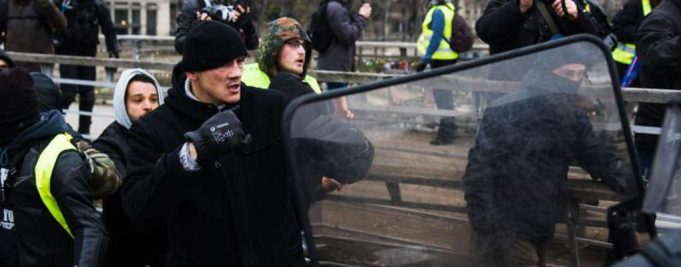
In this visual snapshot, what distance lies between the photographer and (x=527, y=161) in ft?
7.99

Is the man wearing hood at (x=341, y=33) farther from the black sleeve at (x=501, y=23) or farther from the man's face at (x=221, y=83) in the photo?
the man's face at (x=221, y=83)

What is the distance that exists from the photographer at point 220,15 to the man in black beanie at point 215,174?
4.44 metres

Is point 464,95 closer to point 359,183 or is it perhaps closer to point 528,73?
point 528,73

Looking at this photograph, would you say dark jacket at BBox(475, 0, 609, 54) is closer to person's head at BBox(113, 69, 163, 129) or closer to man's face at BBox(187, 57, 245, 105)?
person's head at BBox(113, 69, 163, 129)

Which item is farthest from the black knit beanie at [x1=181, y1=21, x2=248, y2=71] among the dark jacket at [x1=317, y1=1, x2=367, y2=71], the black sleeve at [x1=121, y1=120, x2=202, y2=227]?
the dark jacket at [x1=317, y1=1, x2=367, y2=71]

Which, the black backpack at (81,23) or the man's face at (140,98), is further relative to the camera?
the black backpack at (81,23)

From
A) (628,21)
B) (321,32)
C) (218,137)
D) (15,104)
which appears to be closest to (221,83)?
(218,137)

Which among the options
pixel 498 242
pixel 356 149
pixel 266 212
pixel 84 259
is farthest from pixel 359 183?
pixel 84 259

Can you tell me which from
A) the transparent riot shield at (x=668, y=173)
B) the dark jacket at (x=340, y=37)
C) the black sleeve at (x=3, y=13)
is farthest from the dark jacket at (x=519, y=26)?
the black sleeve at (x=3, y=13)

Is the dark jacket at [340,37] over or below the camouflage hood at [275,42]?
below

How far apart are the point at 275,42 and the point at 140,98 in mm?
768

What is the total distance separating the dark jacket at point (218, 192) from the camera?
3.37 meters

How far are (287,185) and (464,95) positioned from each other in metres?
1.11

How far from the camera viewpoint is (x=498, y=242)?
2.43 meters
